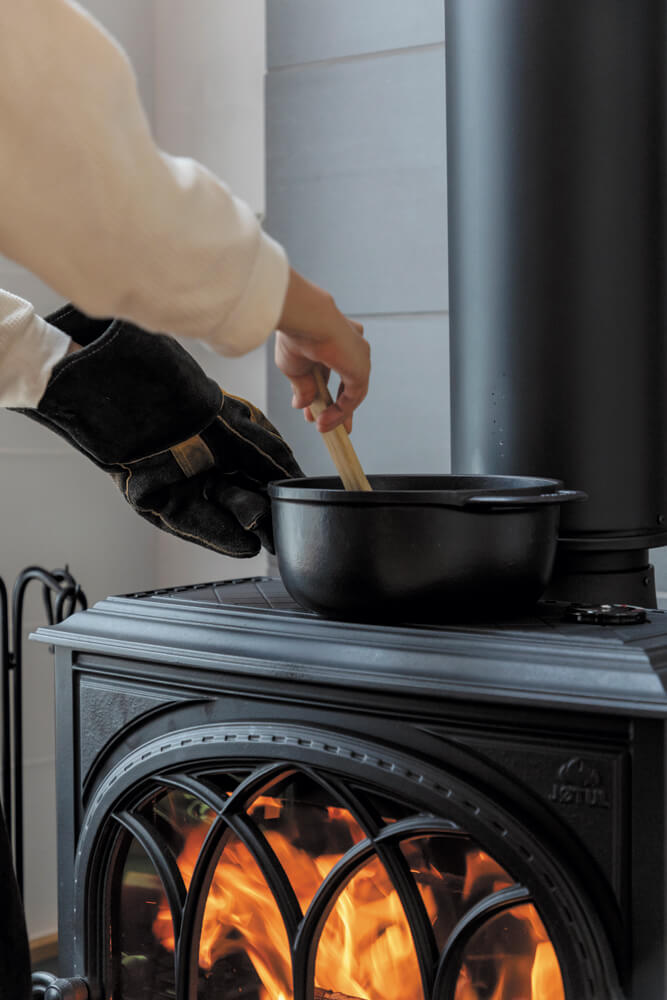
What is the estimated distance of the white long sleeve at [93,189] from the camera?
2.33ft

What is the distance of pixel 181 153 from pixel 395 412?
74 cm

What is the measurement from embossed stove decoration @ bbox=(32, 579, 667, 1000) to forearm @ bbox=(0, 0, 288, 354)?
474mm

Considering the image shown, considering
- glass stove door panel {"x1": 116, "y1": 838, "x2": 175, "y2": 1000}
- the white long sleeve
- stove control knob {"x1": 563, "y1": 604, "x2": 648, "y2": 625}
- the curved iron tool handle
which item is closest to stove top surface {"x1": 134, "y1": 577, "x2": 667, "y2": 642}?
stove control knob {"x1": 563, "y1": 604, "x2": 648, "y2": 625}

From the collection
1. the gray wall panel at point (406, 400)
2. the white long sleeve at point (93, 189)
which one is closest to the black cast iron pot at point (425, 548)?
the white long sleeve at point (93, 189)

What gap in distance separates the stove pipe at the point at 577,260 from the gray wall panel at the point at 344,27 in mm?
748

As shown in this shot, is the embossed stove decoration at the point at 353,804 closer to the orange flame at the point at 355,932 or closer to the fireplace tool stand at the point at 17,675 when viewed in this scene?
the orange flame at the point at 355,932

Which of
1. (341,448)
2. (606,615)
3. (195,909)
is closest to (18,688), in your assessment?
(195,909)

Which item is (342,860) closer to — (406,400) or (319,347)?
(319,347)

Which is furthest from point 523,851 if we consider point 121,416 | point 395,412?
point 395,412

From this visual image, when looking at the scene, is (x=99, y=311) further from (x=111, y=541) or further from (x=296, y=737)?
(x=111, y=541)

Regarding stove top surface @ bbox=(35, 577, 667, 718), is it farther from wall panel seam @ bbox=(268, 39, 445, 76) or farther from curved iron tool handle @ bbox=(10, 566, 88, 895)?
wall panel seam @ bbox=(268, 39, 445, 76)

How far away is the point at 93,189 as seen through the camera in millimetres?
721

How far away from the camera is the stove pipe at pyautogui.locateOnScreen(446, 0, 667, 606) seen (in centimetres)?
124

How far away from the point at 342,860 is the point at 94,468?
1.38 m
